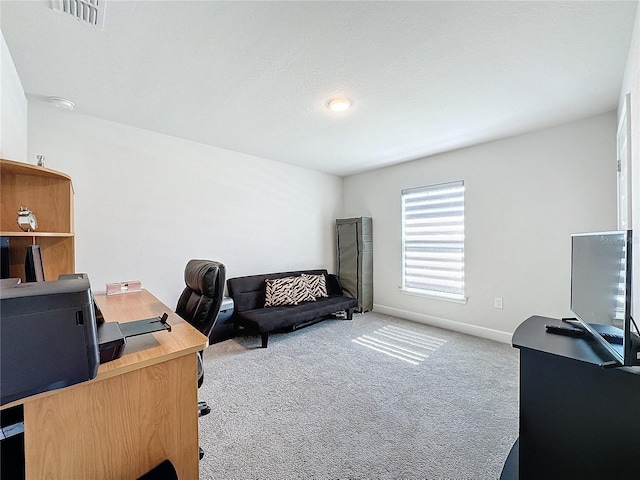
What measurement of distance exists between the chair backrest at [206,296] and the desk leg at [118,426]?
1.57ft

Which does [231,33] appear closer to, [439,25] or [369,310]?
[439,25]

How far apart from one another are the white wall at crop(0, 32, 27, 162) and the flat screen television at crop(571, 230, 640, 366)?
10.2 ft

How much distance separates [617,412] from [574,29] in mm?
1906

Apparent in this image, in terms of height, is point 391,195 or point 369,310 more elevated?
point 391,195

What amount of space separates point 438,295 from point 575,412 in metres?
2.78

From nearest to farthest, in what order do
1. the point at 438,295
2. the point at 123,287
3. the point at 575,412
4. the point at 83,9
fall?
the point at 575,412
the point at 83,9
the point at 123,287
the point at 438,295

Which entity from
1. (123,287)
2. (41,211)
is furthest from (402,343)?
(41,211)

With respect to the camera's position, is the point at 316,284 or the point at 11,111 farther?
the point at 316,284

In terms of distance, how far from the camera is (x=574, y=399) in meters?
1.11

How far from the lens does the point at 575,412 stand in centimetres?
111

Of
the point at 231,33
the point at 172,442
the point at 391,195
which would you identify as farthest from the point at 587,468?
the point at 391,195

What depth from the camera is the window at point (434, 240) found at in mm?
3637

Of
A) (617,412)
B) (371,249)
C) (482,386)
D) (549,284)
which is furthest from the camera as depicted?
(371,249)

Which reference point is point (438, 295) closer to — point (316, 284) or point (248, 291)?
point (316, 284)
